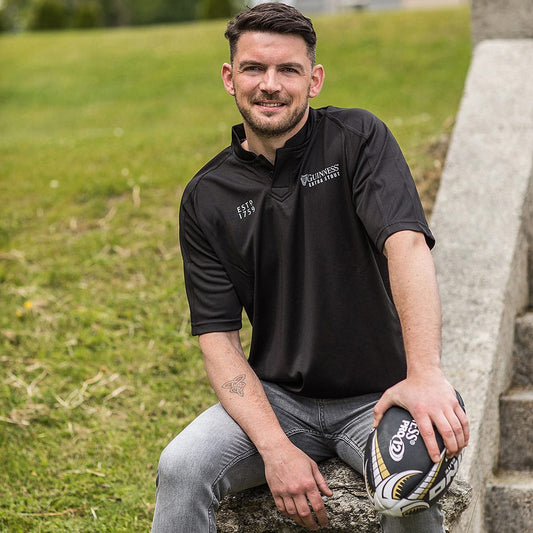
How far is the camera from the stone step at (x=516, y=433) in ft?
11.8

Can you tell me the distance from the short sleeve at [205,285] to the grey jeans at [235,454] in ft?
0.93

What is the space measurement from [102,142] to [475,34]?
13.5ft

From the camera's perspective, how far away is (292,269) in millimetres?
2705

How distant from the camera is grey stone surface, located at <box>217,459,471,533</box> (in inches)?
101

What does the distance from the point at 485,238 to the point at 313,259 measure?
5.19ft

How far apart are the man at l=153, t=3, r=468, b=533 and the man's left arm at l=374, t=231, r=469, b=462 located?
0.7 inches

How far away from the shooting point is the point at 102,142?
26.8 ft

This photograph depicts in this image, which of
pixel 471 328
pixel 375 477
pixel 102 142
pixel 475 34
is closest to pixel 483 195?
pixel 471 328


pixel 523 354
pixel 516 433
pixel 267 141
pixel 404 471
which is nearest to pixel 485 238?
pixel 523 354

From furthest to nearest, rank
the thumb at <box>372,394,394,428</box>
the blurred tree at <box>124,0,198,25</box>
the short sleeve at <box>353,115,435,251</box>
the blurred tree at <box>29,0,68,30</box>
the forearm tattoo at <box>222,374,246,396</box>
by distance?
the blurred tree at <box>124,0,198,25</box>
the blurred tree at <box>29,0,68,30</box>
the forearm tattoo at <box>222,374,246,396</box>
the short sleeve at <box>353,115,435,251</box>
the thumb at <box>372,394,394,428</box>

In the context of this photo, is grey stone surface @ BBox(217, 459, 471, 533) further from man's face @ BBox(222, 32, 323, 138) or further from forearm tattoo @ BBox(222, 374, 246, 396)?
man's face @ BBox(222, 32, 323, 138)

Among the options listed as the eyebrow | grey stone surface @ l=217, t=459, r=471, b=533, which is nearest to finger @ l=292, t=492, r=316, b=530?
grey stone surface @ l=217, t=459, r=471, b=533

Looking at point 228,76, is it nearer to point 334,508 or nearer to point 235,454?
point 235,454

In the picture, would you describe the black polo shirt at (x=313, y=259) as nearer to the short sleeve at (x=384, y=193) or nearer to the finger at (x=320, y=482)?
the short sleeve at (x=384, y=193)
